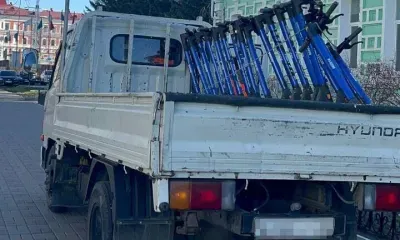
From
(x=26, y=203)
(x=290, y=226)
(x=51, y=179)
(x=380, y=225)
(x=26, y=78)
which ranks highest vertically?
(x=26, y=78)

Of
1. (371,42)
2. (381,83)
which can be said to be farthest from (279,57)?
(371,42)

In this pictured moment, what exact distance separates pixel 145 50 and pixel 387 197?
4779 millimetres

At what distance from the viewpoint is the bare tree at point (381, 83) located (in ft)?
37.6

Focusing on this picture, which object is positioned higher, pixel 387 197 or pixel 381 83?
pixel 381 83

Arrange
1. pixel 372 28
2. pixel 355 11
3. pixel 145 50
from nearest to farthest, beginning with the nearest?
pixel 145 50
pixel 372 28
pixel 355 11

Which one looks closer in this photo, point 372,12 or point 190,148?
point 190,148

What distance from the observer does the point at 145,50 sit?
31.0 feet

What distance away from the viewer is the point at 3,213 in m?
9.42

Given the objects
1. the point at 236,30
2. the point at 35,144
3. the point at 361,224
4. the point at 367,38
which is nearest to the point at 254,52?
the point at 236,30

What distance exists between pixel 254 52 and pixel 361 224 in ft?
7.70

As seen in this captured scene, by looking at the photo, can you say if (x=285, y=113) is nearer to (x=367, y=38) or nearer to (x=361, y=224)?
(x=361, y=224)

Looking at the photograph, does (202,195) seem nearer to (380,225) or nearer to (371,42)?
(380,225)

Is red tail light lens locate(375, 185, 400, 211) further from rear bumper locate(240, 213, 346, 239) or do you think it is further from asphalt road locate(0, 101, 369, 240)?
asphalt road locate(0, 101, 369, 240)

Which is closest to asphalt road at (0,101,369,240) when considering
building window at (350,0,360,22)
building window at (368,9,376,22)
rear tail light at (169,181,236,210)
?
rear tail light at (169,181,236,210)
